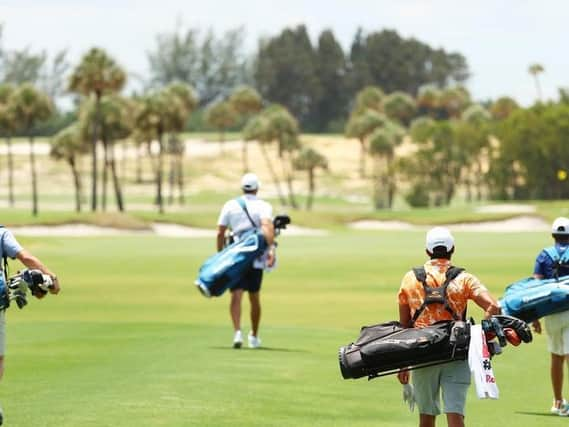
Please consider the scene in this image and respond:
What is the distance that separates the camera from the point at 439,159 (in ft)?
472

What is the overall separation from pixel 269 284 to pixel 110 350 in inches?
823

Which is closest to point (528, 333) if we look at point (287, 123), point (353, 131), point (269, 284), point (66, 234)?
point (269, 284)

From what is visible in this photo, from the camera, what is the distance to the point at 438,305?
456 inches

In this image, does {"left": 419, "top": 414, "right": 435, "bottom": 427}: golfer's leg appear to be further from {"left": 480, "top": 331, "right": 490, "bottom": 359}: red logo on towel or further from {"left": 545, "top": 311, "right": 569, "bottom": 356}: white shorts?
{"left": 545, "top": 311, "right": 569, "bottom": 356}: white shorts

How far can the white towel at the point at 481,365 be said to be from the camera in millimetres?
10953

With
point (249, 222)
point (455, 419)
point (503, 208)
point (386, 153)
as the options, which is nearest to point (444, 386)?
point (455, 419)

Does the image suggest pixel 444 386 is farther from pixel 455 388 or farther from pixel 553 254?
pixel 553 254

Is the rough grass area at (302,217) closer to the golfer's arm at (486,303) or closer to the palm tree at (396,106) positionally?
the golfer's arm at (486,303)

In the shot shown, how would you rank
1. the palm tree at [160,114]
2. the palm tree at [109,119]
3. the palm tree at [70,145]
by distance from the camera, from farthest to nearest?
the palm tree at [70,145] < the palm tree at [109,119] < the palm tree at [160,114]

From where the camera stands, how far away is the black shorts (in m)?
20.1

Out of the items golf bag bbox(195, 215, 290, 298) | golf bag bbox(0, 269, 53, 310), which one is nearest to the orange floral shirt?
golf bag bbox(0, 269, 53, 310)

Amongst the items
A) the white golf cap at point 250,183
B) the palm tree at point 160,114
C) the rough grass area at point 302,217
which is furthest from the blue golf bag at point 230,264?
the palm tree at point 160,114

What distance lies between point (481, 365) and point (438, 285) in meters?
0.86

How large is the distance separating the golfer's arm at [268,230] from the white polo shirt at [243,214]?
0.21 feet
